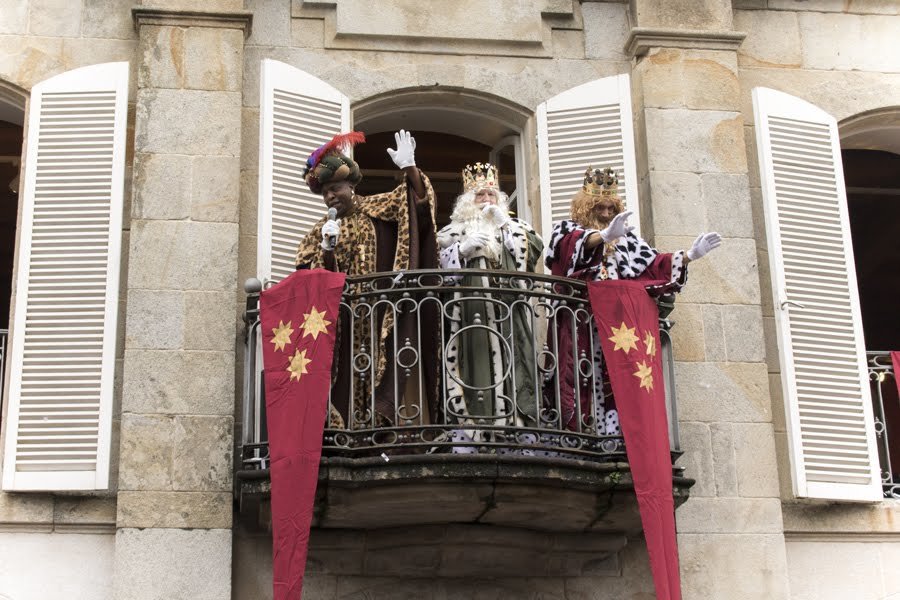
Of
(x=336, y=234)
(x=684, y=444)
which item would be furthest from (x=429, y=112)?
(x=684, y=444)

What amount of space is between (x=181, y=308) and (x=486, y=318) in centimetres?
181

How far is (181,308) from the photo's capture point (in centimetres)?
998

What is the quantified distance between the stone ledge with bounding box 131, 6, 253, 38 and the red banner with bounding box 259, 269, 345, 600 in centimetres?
206

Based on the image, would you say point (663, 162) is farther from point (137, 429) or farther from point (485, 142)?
point (137, 429)

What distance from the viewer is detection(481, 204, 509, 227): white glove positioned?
32.6 feet

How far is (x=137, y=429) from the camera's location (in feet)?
31.7

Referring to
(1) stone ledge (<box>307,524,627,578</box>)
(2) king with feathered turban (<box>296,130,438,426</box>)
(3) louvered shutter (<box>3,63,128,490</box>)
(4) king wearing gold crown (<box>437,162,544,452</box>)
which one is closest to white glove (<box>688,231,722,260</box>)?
(4) king wearing gold crown (<box>437,162,544,452</box>)

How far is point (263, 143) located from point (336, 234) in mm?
1368

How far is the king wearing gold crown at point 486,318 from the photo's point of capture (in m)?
9.50

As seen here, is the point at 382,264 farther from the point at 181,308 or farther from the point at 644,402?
the point at 644,402

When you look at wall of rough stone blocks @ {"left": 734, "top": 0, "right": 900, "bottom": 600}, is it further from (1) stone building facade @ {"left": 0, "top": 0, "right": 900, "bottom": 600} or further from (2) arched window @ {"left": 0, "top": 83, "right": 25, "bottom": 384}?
(2) arched window @ {"left": 0, "top": 83, "right": 25, "bottom": 384}

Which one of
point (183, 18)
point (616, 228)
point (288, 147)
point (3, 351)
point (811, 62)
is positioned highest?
point (183, 18)

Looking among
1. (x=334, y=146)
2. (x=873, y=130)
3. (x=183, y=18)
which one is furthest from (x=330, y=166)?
(x=873, y=130)

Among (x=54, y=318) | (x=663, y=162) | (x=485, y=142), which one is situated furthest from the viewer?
(x=485, y=142)
